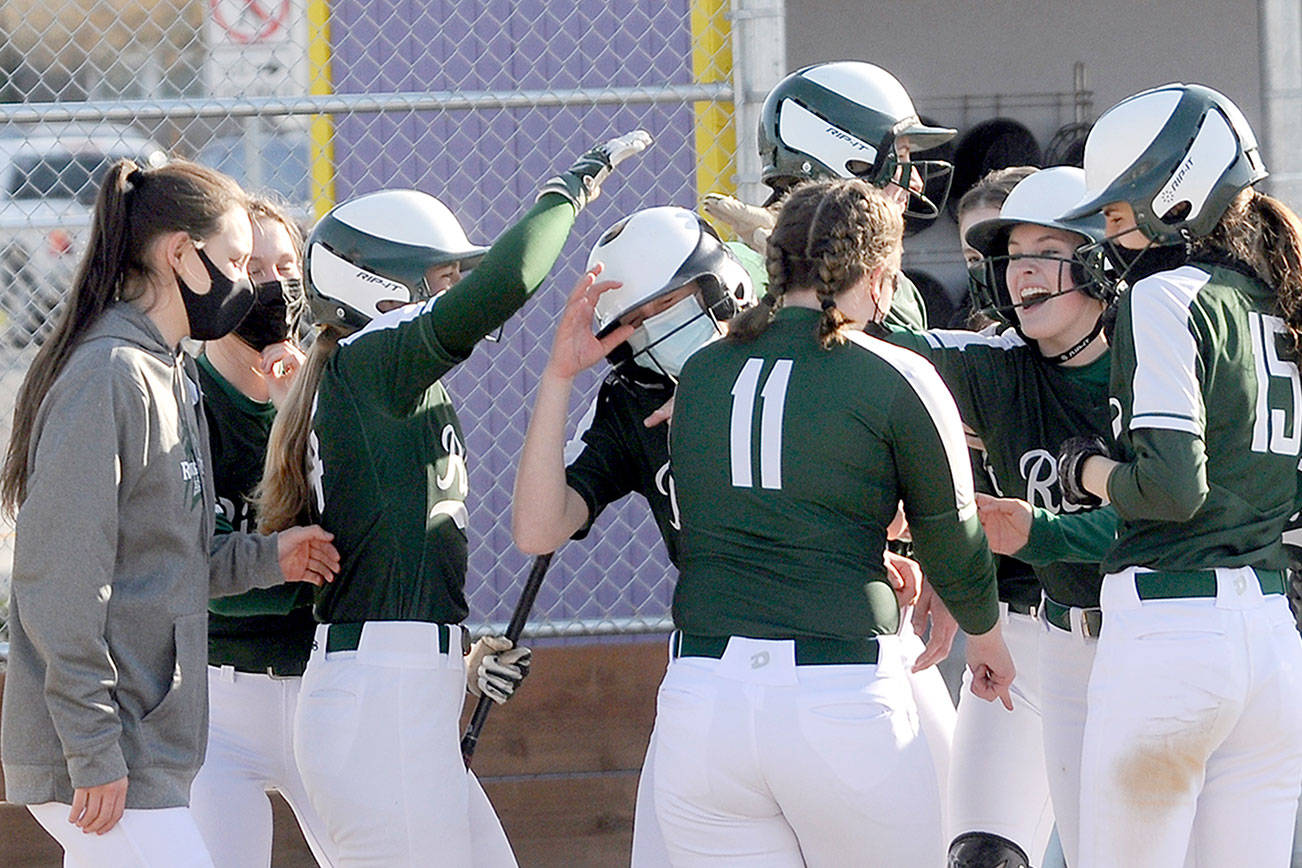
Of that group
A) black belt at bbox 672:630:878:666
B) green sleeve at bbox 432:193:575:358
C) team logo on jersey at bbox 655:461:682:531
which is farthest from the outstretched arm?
black belt at bbox 672:630:878:666

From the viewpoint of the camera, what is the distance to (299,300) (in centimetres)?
408

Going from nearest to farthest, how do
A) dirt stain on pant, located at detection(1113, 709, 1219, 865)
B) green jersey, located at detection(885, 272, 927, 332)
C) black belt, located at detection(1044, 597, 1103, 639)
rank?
dirt stain on pant, located at detection(1113, 709, 1219, 865) → black belt, located at detection(1044, 597, 1103, 639) → green jersey, located at detection(885, 272, 927, 332)

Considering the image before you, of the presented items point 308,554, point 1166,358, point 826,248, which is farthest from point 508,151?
point 1166,358

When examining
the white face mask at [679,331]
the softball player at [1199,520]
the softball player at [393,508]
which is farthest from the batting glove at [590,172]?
the softball player at [1199,520]

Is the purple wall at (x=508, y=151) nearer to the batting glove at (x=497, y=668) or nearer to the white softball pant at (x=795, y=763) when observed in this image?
the batting glove at (x=497, y=668)

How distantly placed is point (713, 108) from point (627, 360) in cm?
256

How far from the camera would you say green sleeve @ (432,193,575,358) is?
3.21 meters

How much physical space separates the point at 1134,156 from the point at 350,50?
11.5 ft

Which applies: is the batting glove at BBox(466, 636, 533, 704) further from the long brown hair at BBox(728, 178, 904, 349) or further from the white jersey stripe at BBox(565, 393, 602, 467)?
the long brown hair at BBox(728, 178, 904, 349)

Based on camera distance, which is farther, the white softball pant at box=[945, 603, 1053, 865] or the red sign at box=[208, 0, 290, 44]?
the red sign at box=[208, 0, 290, 44]

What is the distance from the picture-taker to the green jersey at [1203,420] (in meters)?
3.05

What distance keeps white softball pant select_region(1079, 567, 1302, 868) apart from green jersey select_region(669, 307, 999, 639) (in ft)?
1.78

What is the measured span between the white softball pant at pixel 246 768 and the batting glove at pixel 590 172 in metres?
1.41

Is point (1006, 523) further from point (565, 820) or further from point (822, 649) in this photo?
point (565, 820)
